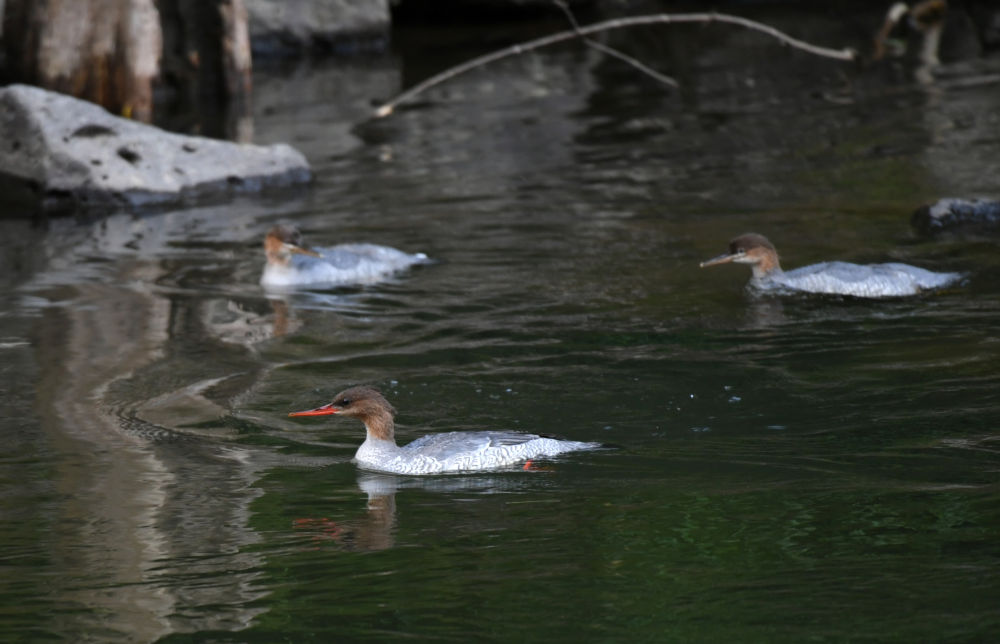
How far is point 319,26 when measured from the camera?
1129 inches

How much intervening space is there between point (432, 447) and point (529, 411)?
3.62 ft

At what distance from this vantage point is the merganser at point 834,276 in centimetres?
1098

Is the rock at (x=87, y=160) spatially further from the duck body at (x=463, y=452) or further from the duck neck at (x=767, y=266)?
the duck body at (x=463, y=452)

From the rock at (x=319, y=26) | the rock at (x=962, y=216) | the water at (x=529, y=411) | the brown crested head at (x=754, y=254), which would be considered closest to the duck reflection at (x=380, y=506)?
the water at (x=529, y=411)

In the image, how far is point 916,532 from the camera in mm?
6645

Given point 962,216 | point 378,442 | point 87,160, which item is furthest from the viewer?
point 87,160

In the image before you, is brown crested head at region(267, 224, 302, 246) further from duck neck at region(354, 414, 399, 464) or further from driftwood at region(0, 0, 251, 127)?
driftwood at region(0, 0, 251, 127)

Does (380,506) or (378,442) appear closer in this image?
(380,506)

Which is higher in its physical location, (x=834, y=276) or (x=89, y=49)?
(x=89, y=49)

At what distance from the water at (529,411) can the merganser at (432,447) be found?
12 centimetres

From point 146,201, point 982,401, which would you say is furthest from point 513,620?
point 146,201

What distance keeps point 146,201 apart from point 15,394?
695 cm

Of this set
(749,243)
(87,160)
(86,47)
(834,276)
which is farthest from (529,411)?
(86,47)

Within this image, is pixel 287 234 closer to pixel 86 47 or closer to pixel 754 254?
pixel 754 254
